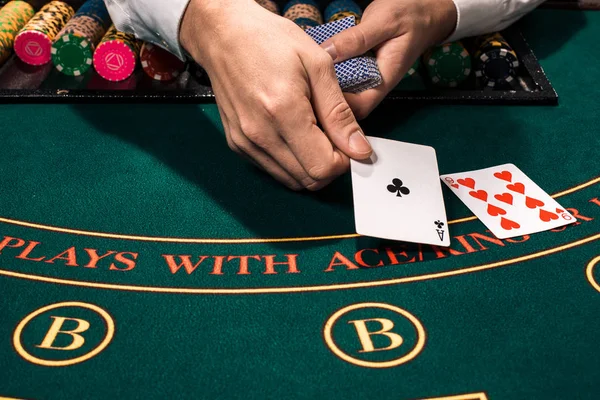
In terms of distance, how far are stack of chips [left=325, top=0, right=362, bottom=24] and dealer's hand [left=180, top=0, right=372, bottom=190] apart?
34.3 inches

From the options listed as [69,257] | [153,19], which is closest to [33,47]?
[153,19]

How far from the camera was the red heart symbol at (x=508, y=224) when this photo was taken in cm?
161

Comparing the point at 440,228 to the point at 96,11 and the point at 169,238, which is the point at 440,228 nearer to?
the point at 169,238

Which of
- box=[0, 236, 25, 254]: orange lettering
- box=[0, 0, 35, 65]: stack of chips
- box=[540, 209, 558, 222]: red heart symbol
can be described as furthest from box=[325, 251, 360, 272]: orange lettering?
box=[0, 0, 35, 65]: stack of chips

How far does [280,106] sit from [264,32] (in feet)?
0.64

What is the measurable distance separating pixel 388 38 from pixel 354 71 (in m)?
0.21

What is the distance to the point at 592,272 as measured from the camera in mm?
1474

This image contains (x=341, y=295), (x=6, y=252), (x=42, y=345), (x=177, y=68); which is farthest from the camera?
(x=177, y=68)

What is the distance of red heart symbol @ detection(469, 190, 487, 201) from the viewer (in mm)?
1700

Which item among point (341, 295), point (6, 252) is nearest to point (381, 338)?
point (341, 295)

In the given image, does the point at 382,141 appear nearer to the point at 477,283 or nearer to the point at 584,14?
the point at 477,283

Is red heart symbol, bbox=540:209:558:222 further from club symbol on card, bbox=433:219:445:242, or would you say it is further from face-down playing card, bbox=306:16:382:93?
face-down playing card, bbox=306:16:382:93

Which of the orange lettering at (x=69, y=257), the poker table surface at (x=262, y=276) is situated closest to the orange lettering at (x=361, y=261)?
the poker table surface at (x=262, y=276)

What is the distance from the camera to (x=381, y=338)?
1.32 metres
